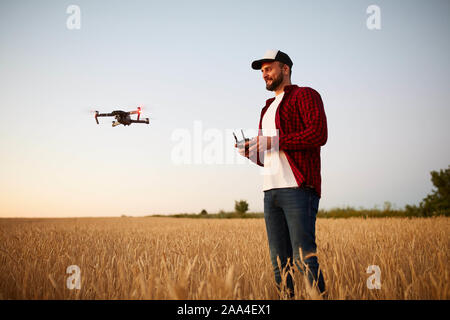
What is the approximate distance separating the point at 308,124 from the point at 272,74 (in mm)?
722

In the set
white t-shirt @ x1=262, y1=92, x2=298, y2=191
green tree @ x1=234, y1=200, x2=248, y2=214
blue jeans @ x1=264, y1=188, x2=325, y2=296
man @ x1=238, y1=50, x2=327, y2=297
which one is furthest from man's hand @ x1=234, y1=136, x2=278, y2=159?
green tree @ x1=234, y1=200, x2=248, y2=214

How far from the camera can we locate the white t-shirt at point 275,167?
2.72 metres

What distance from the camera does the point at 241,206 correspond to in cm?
3719

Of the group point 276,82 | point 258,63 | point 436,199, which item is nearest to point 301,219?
point 276,82

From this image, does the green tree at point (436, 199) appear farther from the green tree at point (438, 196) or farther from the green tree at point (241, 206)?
the green tree at point (241, 206)

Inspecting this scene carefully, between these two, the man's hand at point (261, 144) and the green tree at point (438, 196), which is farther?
the green tree at point (438, 196)

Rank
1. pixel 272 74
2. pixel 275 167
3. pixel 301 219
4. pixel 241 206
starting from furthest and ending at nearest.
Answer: pixel 241 206
pixel 272 74
pixel 275 167
pixel 301 219

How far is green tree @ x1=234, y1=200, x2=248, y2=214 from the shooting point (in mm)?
36969

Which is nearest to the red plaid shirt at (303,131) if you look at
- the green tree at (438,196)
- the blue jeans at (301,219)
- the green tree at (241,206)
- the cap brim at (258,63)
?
the blue jeans at (301,219)

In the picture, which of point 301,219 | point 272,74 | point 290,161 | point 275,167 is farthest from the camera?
point 272,74

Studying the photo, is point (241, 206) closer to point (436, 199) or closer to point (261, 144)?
point (436, 199)
